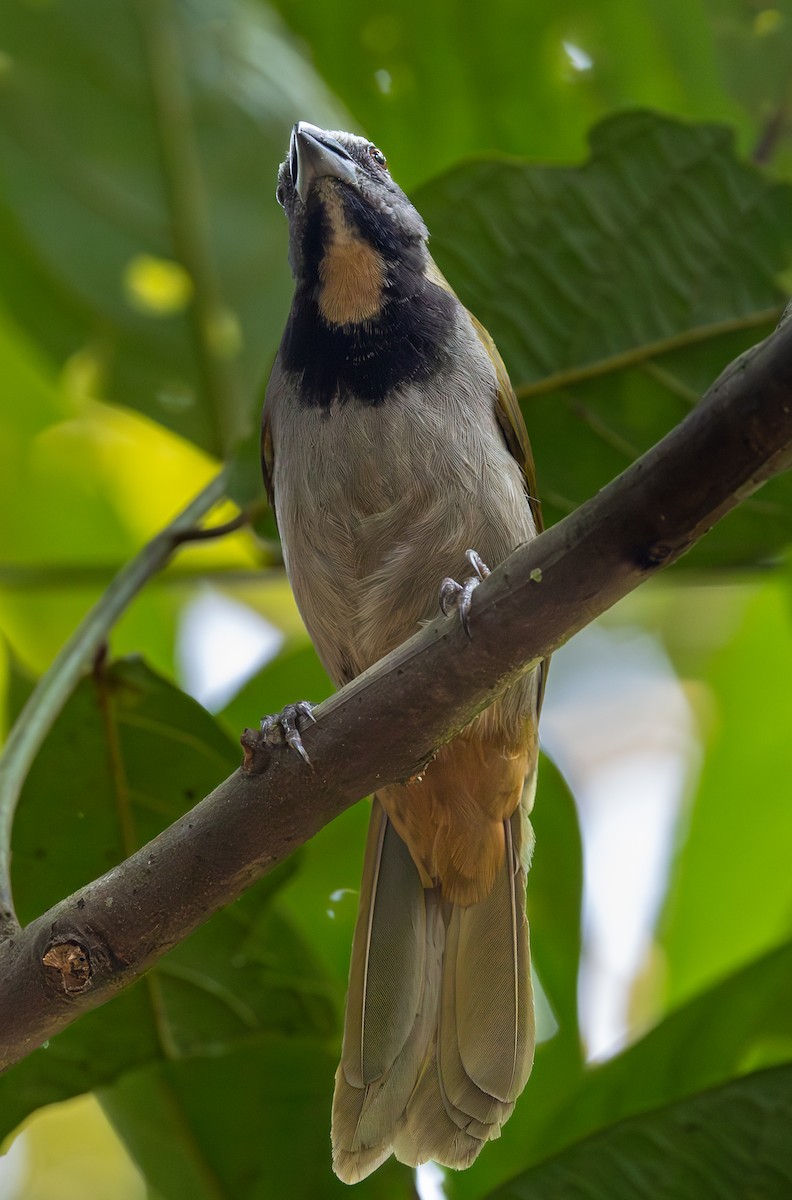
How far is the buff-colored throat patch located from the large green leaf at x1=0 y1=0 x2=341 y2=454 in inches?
23.2

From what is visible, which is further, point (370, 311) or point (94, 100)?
point (94, 100)

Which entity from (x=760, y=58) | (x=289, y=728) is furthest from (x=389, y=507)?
(x=760, y=58)

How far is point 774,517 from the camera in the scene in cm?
270

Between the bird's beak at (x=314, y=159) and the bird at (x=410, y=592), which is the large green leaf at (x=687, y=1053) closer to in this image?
the bird at (x=410, y=592)

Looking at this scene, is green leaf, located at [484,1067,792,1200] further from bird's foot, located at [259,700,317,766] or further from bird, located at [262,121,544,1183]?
bird's foot, located at [259,700,317,766]

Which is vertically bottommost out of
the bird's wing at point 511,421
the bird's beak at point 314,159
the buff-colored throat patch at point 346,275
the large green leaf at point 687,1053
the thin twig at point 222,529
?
the large green leaf at point 687,1053

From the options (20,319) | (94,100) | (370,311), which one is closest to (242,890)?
(370,311)

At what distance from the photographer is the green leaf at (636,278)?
8.71ft

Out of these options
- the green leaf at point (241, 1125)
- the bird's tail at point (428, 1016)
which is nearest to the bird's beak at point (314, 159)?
the bird's tail at point (428, 1016)

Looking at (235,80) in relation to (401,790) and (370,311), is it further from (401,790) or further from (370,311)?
(401,790)

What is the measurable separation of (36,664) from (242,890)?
6.23ft

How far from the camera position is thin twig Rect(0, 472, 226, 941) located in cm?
189

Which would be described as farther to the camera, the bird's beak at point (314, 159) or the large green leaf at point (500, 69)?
the large green leaf at point (500, 69)

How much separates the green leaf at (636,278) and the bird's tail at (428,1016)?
845 mm
